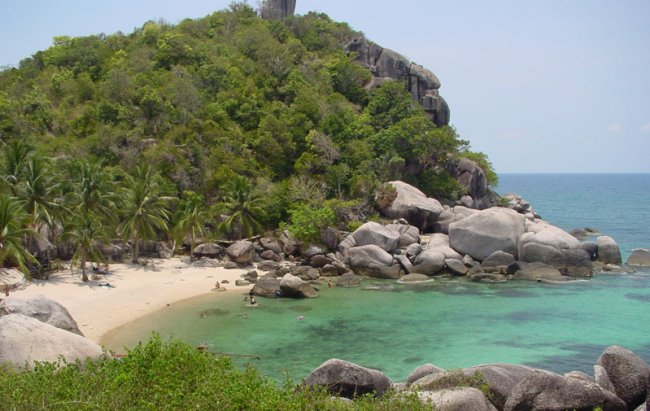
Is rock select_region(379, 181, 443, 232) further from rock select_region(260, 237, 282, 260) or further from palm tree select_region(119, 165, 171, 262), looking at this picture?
palm tree select_region(119, 165, 171, 262)

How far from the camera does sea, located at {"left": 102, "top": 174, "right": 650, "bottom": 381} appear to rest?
20.5 meters

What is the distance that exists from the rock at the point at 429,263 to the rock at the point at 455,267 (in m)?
0.32

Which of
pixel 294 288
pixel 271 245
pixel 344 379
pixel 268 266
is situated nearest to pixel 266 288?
pixel 294 288

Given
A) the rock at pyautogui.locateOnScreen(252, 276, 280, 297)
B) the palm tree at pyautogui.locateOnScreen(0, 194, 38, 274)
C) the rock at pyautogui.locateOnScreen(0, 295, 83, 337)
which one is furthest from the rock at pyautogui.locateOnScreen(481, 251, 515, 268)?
the palm tree at pyautogui.locateOnScreen(0, 194, 38, 274)

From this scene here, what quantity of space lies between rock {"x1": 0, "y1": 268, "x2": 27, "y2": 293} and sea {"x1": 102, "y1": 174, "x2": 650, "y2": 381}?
6.67m

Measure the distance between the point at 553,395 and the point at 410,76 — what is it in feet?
174

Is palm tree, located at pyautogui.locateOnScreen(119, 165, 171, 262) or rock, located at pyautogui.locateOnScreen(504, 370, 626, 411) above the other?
palm tree, located at pyautogui.locateOnScreen(119, 165, 171, 262)

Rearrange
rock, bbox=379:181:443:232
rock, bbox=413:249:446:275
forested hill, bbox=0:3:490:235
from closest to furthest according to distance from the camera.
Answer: rock, bbox=413:249:446:275 < rock, bbox=379:181:443:232 < forested hill, bbox=0:3:490:235

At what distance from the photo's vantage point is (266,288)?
29.2m

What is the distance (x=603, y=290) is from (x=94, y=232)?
26327mm

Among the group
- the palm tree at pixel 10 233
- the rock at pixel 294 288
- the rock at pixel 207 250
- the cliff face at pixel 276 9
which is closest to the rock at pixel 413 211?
the rock at pixel 207 250

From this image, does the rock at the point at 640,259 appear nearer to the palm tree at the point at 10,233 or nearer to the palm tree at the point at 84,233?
the palm tree at the point at 84,233

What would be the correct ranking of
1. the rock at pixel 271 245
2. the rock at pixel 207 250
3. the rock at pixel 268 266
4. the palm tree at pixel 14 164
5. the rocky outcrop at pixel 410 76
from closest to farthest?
the palm tree at pixel 14 164, the rock at pixel 268 266, the rock at pixel 207 250, the rock at pixel 271 245, the rocky outcrop at pixel 410 76

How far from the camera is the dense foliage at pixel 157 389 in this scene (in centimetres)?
926
